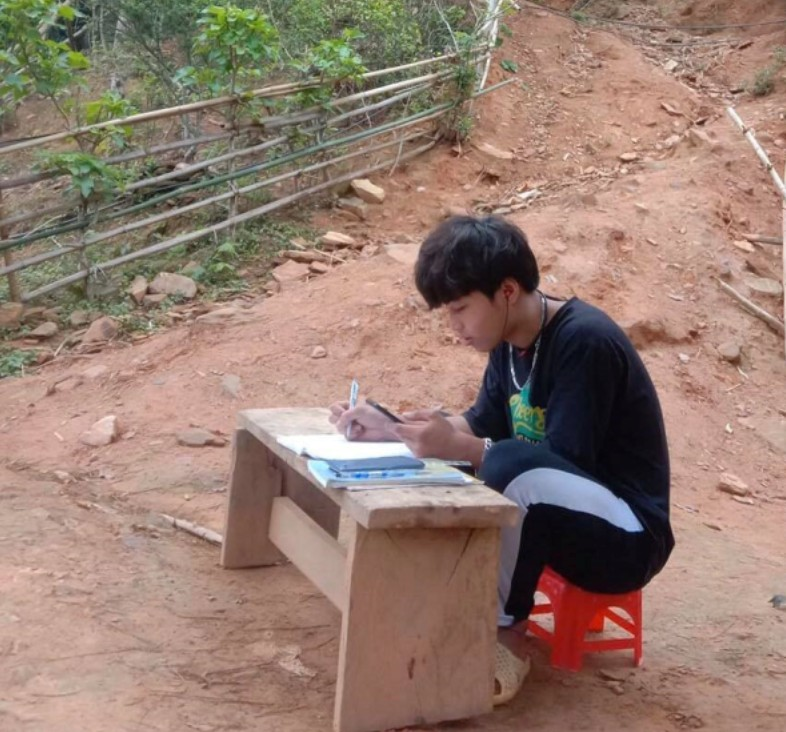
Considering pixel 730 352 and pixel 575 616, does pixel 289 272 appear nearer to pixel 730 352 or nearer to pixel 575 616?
pixel 730 352

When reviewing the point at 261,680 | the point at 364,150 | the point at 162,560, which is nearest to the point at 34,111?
the point at 364,150

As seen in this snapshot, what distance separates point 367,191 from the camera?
758 cm

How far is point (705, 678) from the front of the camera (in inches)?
119

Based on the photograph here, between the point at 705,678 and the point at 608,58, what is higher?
the point at 608,58

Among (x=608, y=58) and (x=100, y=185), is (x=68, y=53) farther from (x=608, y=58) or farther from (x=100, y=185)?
→ (x=608, y=58)

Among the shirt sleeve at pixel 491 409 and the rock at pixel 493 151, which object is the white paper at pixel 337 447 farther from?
the rock at pixel 493 151

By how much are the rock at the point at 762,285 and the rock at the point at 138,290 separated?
12.0ft

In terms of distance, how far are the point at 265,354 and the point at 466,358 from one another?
3.36ft

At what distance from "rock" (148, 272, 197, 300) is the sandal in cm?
411

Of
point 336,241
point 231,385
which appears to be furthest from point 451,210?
point 231,385

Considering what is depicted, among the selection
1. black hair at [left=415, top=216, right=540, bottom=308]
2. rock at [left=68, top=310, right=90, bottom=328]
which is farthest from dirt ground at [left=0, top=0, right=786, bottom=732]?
black hair at [left=415, top=216, right=540, bottom=308]

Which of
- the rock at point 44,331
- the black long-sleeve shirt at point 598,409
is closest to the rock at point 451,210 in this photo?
the rock at point 44,331

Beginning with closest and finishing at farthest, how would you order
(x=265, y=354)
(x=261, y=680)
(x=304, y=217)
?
(x=261, y=680) → (x=265, y=354) → (x=304, y=217)

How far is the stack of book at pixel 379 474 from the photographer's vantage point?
2.57m
